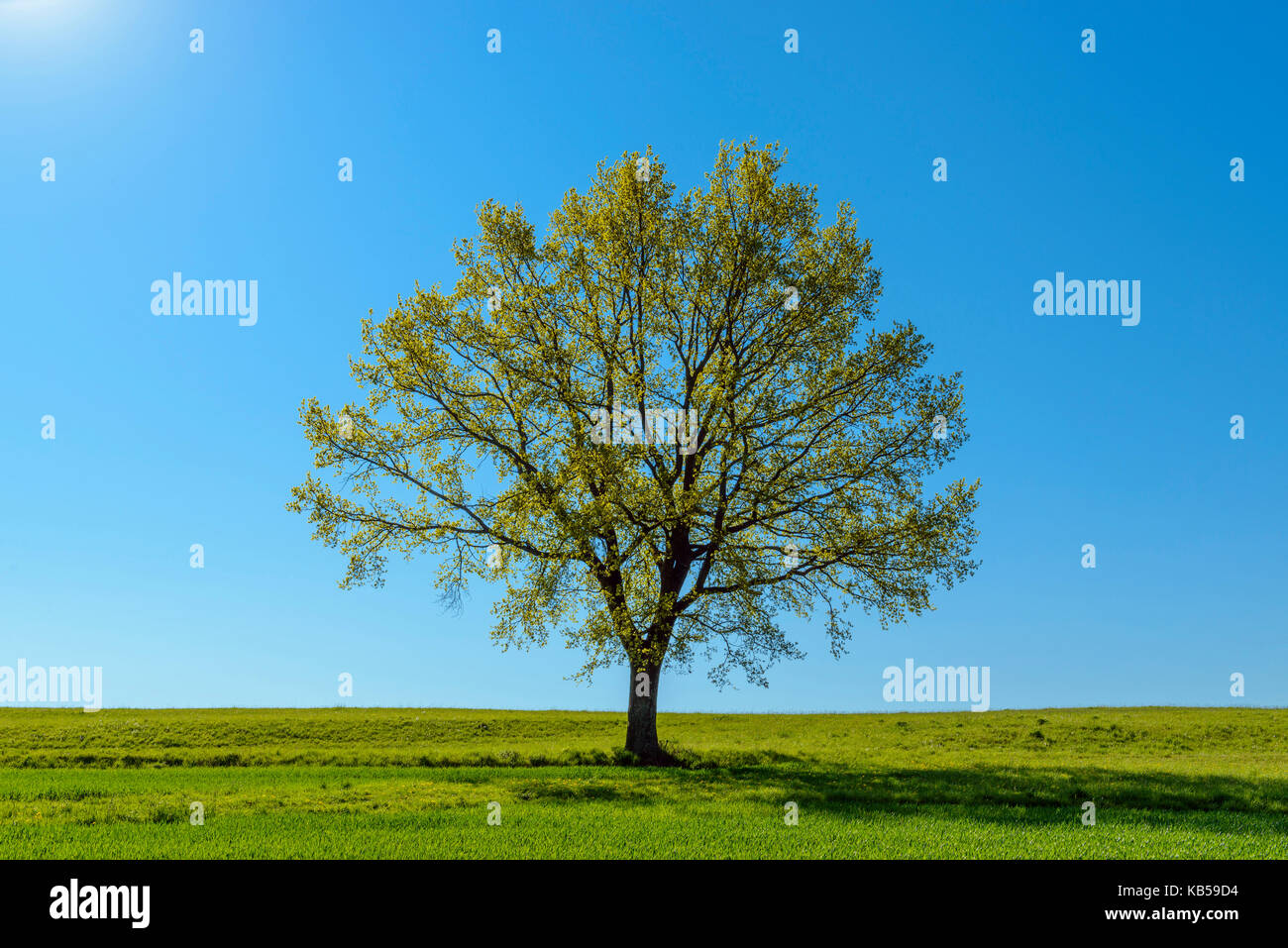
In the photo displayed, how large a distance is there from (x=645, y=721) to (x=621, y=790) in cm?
697

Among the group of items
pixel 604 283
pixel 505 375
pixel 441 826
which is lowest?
pixel 441 826

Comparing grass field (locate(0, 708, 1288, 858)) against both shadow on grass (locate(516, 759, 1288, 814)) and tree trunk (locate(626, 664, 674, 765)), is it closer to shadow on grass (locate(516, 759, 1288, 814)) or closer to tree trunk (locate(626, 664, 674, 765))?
shadow on grass (locate(516, 759, 1288, 814))

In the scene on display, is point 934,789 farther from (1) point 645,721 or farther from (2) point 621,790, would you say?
(1) point 645,721

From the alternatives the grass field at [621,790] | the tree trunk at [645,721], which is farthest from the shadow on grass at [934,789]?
the tree trunk at [645,721]

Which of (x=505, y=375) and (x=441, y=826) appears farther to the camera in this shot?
(x=505, y=375)

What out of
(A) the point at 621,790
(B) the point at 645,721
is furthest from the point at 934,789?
(B) the point at 645,721

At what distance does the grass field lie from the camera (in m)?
14.0

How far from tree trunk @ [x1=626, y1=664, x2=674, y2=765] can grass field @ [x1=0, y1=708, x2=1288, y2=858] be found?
1.12 metres
